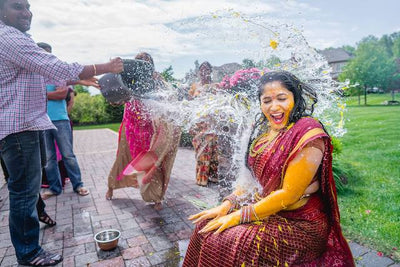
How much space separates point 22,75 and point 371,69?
36.5 metres

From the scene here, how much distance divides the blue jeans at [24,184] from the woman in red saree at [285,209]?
5.19 ft

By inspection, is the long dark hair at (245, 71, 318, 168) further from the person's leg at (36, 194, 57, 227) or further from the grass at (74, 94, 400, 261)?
the person's leg at (36, 194, 57, 227)

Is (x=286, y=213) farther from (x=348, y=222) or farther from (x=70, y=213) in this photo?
(x=70, y=213)

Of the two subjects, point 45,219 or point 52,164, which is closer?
point 45,219

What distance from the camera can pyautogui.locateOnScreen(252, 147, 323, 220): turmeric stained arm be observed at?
168cm

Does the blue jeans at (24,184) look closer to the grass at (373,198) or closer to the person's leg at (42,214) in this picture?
the person's leg at (42,214)

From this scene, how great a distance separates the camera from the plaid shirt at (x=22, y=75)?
7.34ft

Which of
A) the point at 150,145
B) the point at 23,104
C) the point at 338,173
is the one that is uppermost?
the point at 23,104

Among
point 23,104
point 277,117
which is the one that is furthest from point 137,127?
point 277,117

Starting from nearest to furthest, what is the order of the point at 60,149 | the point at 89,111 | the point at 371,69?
1. the point at 60,149
2. the point at 89,111
3. the point at 371,69

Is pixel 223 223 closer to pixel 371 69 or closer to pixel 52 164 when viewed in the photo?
pixel 52 164

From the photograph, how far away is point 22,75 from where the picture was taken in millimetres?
2369

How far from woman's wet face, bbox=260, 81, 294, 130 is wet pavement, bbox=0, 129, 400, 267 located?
1644 mm

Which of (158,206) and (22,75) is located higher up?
(22,75)
